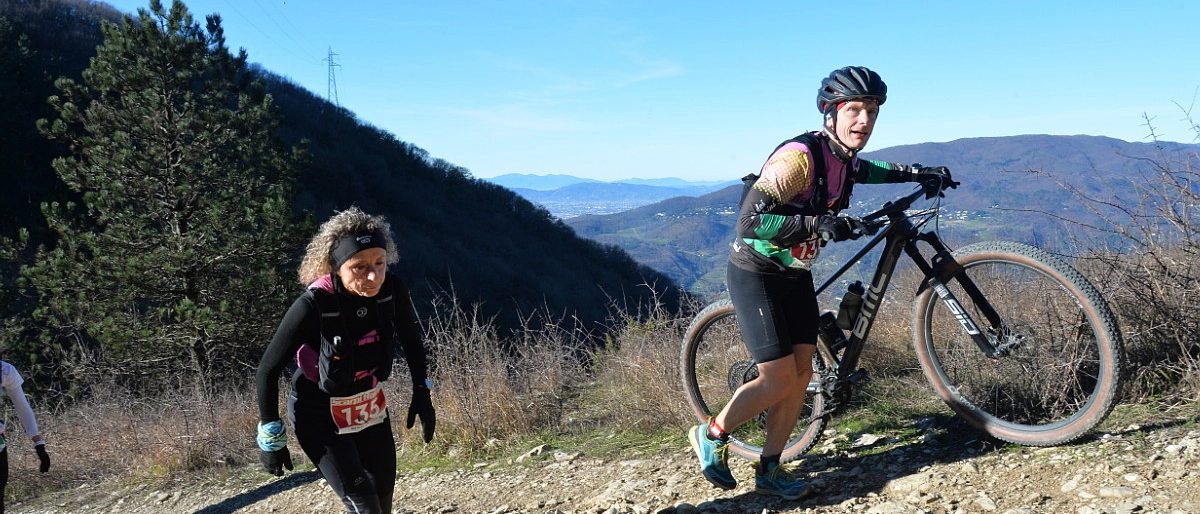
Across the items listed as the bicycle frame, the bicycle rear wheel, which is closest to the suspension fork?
the bicycle frame

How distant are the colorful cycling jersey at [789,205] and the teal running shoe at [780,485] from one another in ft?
3.13

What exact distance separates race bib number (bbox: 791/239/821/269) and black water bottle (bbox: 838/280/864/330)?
0.55 m

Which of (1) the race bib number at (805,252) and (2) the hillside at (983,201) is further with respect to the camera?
(2) the hillside at (983,201)

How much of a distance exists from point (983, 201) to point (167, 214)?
2917cm

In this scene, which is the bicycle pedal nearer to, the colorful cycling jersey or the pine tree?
the colorful cycling jersey

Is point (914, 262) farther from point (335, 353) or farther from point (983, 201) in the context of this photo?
point (983, 201)

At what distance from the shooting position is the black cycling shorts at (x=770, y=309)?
10.7 feet

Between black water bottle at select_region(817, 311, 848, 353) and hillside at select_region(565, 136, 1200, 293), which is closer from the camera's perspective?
black water bottle at select_region(817, 311, 848, 353)

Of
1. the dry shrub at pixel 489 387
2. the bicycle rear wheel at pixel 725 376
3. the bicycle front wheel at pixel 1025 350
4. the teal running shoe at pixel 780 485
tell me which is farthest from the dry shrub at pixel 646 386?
the bicycle front wheel at pixel 1025 350

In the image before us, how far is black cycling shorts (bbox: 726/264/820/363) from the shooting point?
326 cm

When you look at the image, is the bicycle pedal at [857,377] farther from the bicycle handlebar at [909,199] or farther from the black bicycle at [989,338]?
the bicycle handlebar at [909,199]

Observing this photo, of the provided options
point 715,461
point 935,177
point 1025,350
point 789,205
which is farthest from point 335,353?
point 1025,350

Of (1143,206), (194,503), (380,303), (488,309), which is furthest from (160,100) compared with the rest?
(488,309)

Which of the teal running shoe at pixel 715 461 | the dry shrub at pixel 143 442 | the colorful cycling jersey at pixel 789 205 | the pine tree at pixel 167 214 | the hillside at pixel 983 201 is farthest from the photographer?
the pine tree at pixel 167 214
